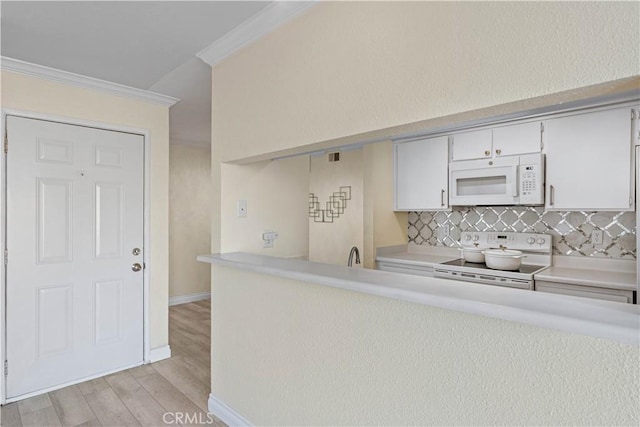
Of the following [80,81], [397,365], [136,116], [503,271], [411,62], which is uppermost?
[80,81]

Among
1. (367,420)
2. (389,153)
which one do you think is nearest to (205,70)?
(389,153)

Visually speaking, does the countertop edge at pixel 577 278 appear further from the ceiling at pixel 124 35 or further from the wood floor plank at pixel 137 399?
the wood floor plank at pixel 137 399

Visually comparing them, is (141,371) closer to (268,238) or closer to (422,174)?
(268,238)

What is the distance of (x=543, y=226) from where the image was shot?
3131 mm

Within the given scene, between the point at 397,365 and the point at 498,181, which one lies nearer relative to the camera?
the point at 397,365

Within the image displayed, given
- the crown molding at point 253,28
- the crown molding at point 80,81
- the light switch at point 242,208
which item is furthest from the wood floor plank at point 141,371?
the crown molding at point 253,28

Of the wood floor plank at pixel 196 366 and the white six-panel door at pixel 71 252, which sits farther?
the wood floor plank at pixel 196 366

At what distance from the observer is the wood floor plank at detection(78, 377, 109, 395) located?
2.63m

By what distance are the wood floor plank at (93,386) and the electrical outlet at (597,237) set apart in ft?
13.1

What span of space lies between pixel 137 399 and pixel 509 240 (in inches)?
131

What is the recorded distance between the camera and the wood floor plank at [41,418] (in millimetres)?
2209

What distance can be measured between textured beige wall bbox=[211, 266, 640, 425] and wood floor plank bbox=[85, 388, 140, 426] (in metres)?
0.62

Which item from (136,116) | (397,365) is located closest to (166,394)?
(397,365)

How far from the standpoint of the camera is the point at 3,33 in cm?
203
